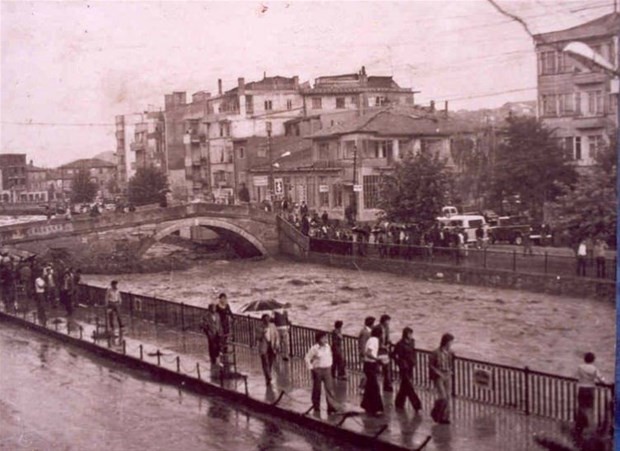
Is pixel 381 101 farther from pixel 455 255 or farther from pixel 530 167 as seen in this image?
pixel 455 255

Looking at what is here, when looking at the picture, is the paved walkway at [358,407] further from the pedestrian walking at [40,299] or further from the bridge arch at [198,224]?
the bridge arch at [198,224]

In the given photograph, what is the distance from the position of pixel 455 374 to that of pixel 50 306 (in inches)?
497

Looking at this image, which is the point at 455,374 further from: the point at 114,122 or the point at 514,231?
the point at 114,122

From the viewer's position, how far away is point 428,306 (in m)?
16.0

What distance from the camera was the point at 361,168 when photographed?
1402 cm

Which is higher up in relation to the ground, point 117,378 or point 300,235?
point 300,235

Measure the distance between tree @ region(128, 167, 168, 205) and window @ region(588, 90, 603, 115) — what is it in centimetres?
1079

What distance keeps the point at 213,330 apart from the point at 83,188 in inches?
296

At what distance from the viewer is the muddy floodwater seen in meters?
12.5

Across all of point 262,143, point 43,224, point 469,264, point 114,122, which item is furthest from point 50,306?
point 469,264

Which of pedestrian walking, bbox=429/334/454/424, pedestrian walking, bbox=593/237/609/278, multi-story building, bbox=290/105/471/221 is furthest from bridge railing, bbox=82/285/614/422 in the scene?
multi-story building, bbox=290/105/471/221

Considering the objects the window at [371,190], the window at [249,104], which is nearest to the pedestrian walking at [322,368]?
the window at [371,190]

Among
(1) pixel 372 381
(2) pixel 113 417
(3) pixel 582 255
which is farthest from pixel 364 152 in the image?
(2) pixel 113 417

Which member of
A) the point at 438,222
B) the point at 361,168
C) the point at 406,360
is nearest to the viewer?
the point at 406,360
